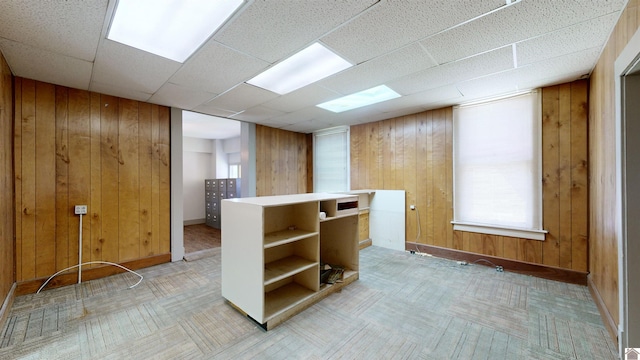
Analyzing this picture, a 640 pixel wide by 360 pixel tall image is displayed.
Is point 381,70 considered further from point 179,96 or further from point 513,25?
point 179,96

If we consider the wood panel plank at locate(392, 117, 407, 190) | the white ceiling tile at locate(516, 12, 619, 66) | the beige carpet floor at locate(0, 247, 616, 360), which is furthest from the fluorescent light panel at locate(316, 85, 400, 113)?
the beige carpet floor at locate(0, 247, 616, 360)

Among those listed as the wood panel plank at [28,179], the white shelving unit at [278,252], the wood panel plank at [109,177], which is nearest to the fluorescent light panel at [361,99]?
the white shelving unit at [278,252]

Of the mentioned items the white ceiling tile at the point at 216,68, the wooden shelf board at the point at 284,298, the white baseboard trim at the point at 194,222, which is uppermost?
the white ceiling tile at the point at 216,68

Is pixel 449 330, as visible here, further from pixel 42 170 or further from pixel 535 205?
pixel 42 170

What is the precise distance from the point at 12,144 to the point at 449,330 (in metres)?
4.58

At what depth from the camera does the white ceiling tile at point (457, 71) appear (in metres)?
2.22

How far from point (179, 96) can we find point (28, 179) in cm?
181

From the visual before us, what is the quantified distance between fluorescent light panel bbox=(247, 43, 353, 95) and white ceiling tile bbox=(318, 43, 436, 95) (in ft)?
0.38

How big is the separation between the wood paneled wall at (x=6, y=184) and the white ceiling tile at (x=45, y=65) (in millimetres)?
93

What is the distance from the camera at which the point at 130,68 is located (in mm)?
2361

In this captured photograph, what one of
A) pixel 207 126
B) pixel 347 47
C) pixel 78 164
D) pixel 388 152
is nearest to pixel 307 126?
pixel 388 152

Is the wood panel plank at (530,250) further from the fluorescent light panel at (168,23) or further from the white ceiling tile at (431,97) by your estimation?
the fluorescent light panel at (168,23)

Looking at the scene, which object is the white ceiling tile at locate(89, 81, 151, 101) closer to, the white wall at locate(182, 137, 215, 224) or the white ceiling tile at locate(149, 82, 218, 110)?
the white ceiling tile at locate(149, 82, 218, 110)

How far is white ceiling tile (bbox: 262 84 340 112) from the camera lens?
3016 millimetres
